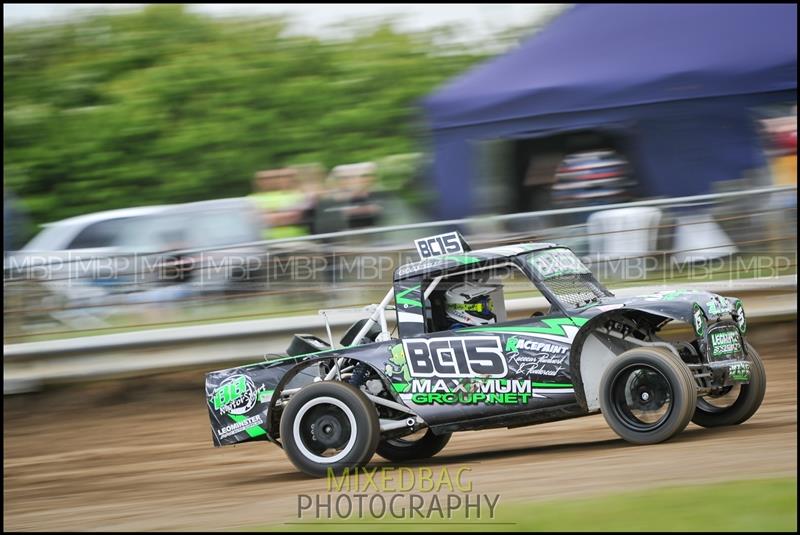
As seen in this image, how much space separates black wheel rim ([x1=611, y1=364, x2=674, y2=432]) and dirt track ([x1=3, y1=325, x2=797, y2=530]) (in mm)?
222

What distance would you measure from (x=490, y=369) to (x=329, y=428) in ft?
4.08

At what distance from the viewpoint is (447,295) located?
317 inches

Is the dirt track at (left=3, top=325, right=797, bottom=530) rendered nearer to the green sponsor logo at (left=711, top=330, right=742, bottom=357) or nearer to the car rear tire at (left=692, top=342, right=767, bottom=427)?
the car rear tire at (left=692, top=342, right=767, bottom=427)

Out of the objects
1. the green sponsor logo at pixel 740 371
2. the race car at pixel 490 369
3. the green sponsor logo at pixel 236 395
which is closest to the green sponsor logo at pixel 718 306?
the race car at pixel 490 369

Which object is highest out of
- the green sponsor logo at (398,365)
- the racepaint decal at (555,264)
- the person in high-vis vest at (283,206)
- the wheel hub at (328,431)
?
the person in high-vis vest at (283,206)

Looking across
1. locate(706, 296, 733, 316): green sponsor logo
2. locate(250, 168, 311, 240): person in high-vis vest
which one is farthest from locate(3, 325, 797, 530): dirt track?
locate(250, 168, 311, 240): person in high-vis vest

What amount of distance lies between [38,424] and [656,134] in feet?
25.0

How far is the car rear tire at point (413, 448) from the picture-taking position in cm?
877

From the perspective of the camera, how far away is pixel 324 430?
792 cm

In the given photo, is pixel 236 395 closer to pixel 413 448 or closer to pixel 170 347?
pixel 413 448

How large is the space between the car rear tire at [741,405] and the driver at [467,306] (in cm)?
164

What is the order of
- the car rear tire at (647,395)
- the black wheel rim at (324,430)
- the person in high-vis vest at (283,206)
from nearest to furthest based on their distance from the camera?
the car rear tire at (647,395) < the black wheel rim at (324,430) < the person in high-vis vest at (283,206)

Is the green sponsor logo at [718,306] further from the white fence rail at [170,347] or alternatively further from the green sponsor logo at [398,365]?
the white fence rail at [170,347]

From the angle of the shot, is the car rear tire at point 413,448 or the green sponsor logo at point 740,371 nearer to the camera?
the green sponsor logo at point 740,371
